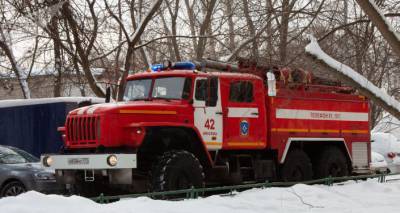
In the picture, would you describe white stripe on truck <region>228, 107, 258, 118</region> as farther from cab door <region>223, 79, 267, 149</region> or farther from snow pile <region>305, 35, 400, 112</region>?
snow pile <region>305, 35, 400, 112</region>

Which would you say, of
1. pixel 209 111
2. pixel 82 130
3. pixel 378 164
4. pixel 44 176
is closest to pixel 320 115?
pixel 209 111

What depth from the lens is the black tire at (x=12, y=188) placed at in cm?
1371

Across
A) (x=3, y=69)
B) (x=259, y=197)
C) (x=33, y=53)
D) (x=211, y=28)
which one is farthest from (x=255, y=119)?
(x=3, y=69)

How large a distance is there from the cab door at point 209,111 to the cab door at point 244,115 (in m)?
0.22

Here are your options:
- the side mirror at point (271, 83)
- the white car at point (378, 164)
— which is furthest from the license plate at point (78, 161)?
the white car at point (378, 164)

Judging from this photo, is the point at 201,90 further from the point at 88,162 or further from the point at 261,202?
the point at 261,202

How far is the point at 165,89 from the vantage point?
13719 millimetres

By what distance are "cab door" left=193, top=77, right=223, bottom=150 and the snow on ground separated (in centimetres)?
197

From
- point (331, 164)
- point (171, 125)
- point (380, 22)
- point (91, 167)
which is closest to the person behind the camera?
point (380, 22)

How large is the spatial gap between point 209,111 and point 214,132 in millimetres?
456

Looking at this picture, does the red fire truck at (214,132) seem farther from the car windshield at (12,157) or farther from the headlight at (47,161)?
the car windshield at (12,157)

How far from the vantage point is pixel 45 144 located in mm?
18922

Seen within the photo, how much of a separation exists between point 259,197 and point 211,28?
1678cm

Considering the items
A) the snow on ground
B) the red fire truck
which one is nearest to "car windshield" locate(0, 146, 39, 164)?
the red fire truck
